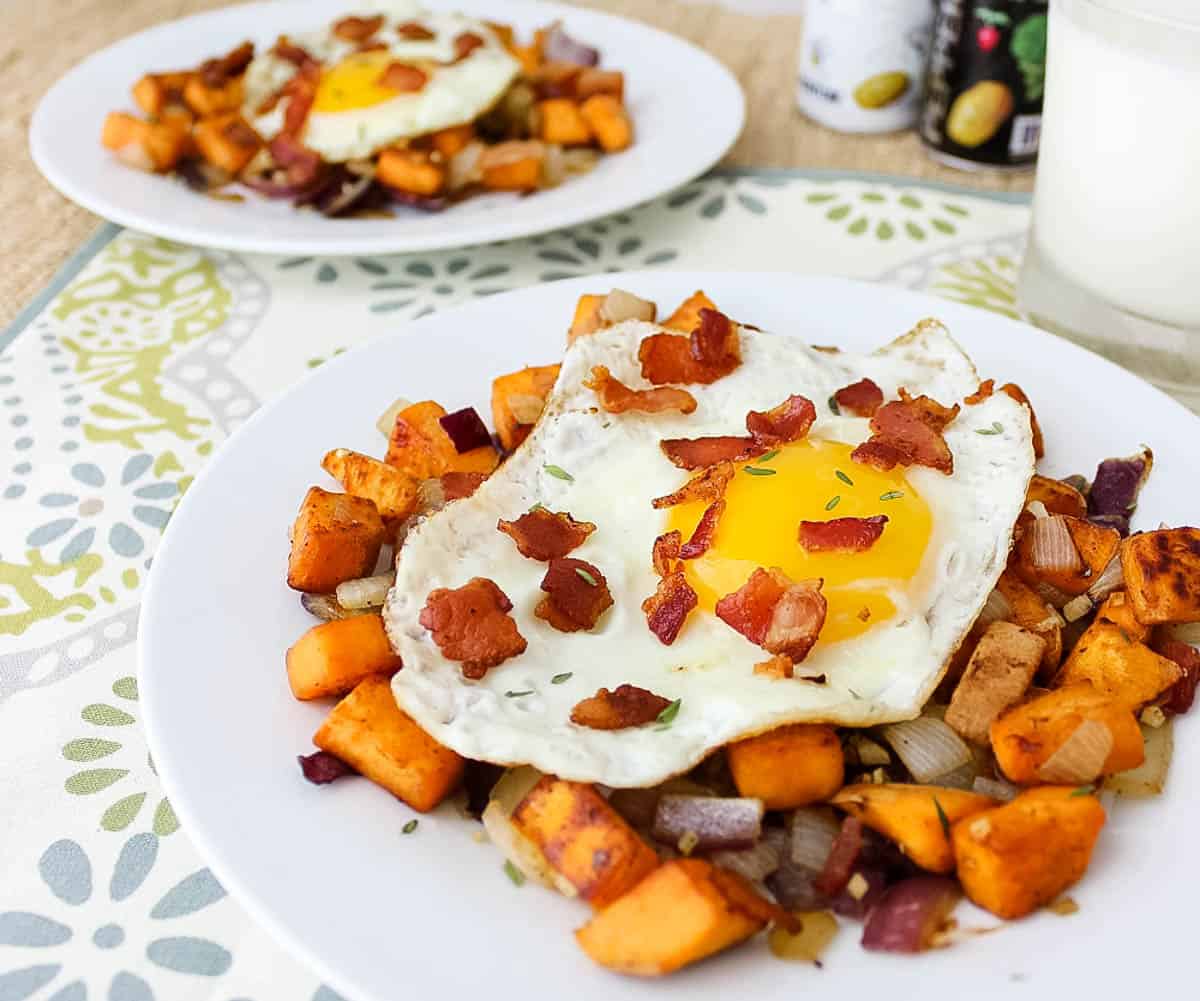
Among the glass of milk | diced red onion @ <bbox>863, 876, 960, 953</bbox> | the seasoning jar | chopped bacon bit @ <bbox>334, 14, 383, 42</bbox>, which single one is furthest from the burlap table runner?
diced red onion @ <bbox>863, 876, 960, 953</bbox>

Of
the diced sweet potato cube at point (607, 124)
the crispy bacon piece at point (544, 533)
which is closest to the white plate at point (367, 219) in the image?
the diced sweet potato cube at point (607, 124)

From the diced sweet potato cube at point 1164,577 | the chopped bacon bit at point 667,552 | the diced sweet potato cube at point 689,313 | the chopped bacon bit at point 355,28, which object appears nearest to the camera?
the diced sweet potato cube at point 1164,577

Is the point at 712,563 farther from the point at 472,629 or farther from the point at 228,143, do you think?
the point at 228,143

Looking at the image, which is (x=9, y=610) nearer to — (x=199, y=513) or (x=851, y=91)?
(x=199, y=513)

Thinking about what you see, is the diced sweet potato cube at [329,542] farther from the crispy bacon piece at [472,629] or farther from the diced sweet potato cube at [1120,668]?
the diced sweet potato cube at [1120,668]

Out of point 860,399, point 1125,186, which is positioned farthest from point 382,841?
point 1125,186

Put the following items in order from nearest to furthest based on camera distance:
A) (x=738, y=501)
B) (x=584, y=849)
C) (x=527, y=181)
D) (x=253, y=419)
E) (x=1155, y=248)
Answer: (x=584, y=849) < (x=738, y=501) < (x=253, y=419) < (x=1155, y=248) < (x=527, y=181)

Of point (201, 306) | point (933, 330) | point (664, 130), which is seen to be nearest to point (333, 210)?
point (201, 306)

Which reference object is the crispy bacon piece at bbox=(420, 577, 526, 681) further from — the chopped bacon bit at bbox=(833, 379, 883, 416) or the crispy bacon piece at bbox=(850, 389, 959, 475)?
the chopped bacon bit at bbox=(833, 379, 883, 416)

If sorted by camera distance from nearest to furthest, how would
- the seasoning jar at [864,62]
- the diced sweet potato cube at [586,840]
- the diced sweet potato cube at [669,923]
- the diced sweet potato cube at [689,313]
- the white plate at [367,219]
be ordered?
1. the diced sweet potato cube at [669,923]
2. the diced sweet potato cube at [586,840]
3. the diced sweet potato cube at [689,313]
4. the white plate at [367,219]
5. the seasoning jar at [864,62]
